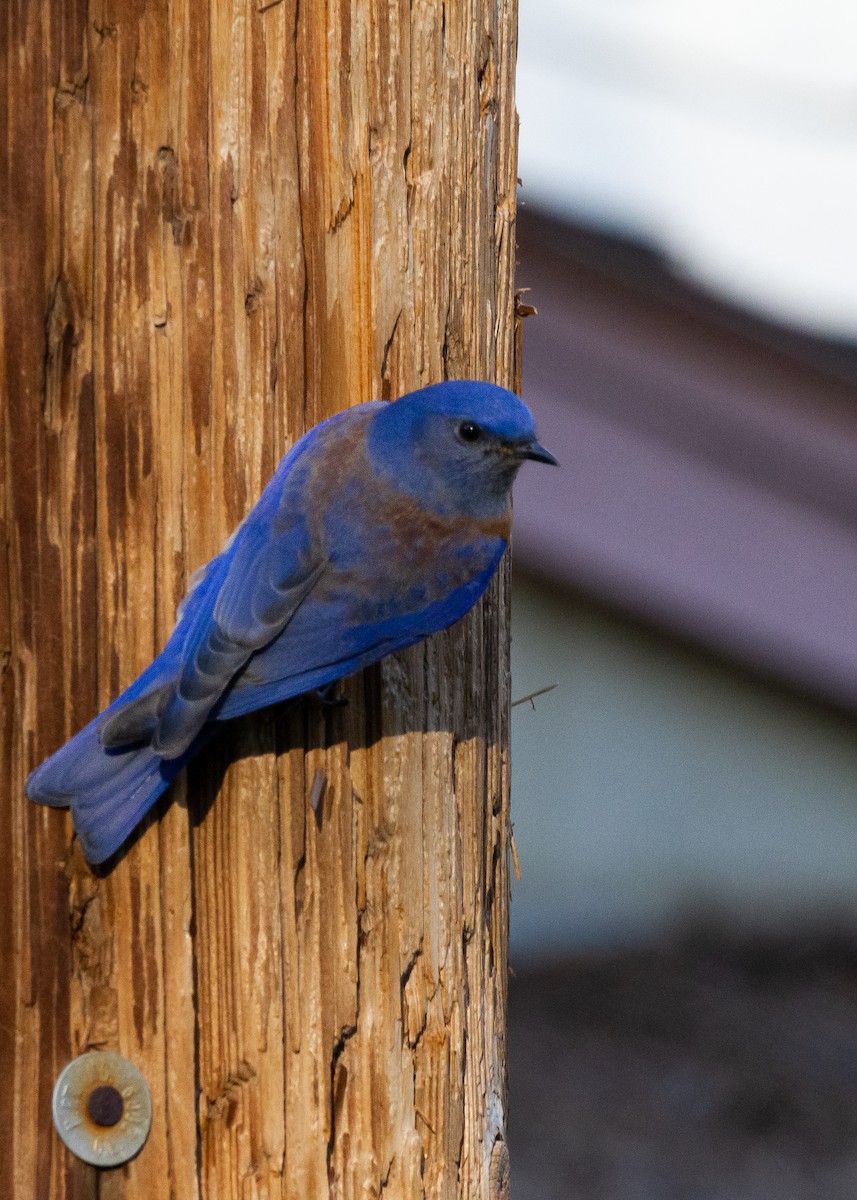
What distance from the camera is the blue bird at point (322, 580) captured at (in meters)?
1.61

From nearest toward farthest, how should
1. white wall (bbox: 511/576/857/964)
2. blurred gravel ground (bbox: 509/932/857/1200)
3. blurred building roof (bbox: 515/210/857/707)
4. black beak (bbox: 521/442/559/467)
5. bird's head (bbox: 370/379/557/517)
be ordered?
1. bird's head (bbox: 370/379/557/517)
2. black beak (bbox: 521/442/559/467)
3. blurred gravel ground (bbox: 509/932/857/1200)
4. blurred building roof (bbox: 515/210/857/707)
5. white wall (bbox: 511/576/857/964)

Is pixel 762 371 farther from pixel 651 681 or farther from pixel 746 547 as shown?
pixel 651 681

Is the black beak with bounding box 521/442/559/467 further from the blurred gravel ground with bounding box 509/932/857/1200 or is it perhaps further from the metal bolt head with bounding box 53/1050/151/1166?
the blurred gravel ground with bounding box 509/932/857/1200

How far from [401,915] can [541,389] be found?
3.69 meters

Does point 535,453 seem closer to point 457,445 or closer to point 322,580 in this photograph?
point 457,445

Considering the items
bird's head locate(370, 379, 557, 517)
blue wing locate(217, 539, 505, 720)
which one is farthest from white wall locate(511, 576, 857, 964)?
blue wing locate(217, 539, 505, 720)

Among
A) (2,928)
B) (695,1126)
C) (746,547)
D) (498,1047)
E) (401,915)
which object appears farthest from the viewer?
(746,547)

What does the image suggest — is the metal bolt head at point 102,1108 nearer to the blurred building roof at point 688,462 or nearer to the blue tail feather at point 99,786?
the blue tail feather at point 99,786

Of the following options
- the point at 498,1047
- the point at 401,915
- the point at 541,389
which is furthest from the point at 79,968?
the point at 541,389

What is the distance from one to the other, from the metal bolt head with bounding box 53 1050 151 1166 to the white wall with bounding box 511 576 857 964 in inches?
154

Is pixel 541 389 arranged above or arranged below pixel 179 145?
below

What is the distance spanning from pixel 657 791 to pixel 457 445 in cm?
406

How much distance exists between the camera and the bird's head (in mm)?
1817

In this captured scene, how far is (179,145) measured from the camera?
169cm
